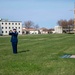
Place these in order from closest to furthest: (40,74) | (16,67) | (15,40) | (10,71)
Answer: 1. (40,74)
2. (10,71)
3. (16,67)
4. (15,40)

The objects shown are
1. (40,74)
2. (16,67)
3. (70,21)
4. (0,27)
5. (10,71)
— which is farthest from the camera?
(70,21)

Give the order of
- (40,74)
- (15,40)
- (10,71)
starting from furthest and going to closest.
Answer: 1. (15,40)
2. (10,71)
3. (40,74)

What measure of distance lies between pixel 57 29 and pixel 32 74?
503 feet

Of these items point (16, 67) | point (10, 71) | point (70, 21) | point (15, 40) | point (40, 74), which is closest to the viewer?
point (40, 74)

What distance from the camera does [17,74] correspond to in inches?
368

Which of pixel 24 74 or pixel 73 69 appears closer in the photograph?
pixel 24 74

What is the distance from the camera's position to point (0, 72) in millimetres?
9750

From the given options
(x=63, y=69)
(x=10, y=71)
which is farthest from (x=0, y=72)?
(x=63, y=69)

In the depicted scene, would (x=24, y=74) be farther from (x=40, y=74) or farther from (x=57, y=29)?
(x=57, y=29)

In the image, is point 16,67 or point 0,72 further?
point 16,67

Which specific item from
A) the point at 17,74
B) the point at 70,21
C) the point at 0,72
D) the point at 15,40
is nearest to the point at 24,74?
the point at 17,74

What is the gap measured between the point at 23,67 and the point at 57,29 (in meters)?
152

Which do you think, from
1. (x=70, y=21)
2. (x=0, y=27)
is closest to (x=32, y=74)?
(x=0, y=27)

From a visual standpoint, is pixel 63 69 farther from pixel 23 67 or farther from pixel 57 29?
pixel 57 29
